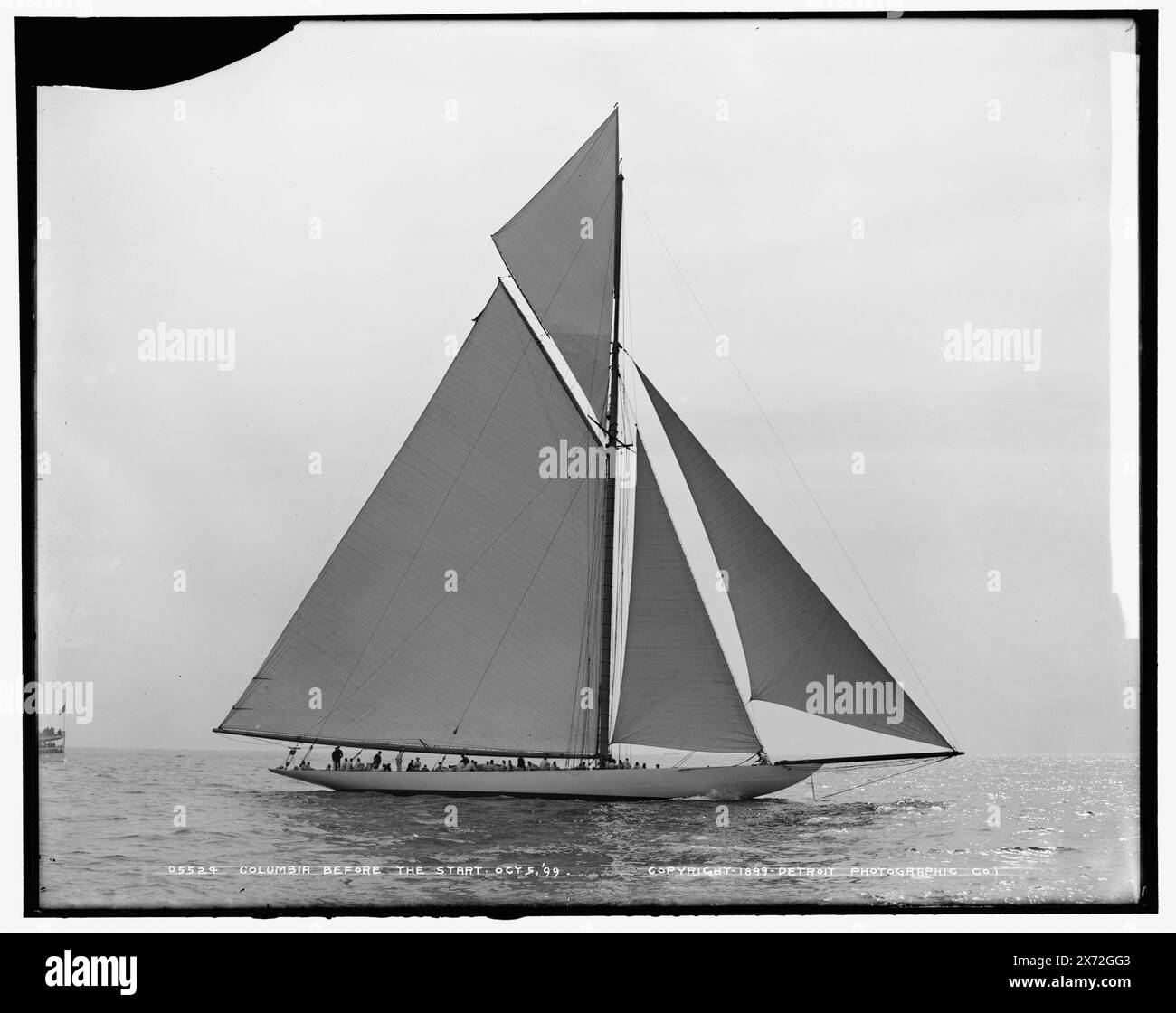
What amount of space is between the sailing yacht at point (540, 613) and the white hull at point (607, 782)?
0.02 m

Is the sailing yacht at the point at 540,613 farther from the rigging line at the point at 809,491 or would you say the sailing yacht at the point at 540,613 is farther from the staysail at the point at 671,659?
the rigging line at the point at 809,491

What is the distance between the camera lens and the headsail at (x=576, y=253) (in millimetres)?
9414

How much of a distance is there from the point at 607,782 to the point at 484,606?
1.97 meters

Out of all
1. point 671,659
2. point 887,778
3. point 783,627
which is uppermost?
point 783,627

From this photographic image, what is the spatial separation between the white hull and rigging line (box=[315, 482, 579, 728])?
2.70 feet

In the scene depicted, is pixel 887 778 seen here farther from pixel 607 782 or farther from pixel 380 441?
pixel 380 441

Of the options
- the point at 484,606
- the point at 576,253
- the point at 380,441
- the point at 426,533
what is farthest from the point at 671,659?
the point at 576,253

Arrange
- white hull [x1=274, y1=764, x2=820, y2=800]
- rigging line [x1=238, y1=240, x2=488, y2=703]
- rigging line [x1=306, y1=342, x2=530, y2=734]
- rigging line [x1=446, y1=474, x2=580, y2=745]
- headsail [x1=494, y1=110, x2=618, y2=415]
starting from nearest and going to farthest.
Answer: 1. headsail [x1=494, y1=110, x2=618, y2=415]
2. rigging line [x1=238, y1=240, x2=488, y2=703]
3. rigging line [x1=306, y1=342, x2=530, y2=734]
4. rigging line [x1=446, y1=474, x2=580, y2=745]
5. white hull [x1=274, y1=764, x2=820, y2=800]

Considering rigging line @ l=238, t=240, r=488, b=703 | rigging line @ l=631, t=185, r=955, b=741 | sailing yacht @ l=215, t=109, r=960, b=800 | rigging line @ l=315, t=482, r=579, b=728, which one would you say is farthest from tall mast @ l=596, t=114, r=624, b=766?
rigging line @ l=238, t=240, r=488, b=703

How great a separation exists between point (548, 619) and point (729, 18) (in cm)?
536

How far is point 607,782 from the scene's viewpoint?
11844 millimetres

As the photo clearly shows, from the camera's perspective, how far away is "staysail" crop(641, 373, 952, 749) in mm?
9820

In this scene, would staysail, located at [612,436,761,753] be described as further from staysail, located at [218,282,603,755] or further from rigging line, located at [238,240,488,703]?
rigging line, located at [238,240,488,703]
